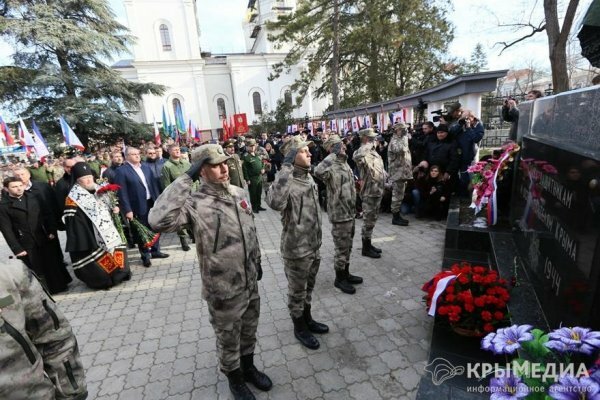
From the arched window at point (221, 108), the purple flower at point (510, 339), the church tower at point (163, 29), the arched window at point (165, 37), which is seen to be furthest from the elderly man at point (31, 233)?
the arched window at point (221, 108)

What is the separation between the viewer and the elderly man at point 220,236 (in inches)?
82.4

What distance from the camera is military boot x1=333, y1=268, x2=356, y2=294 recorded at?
4038 millimetres

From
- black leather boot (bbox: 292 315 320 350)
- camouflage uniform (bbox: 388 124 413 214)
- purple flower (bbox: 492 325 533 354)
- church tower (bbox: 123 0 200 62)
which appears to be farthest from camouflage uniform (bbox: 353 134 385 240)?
church tower (bbox: 123 0 200 62)

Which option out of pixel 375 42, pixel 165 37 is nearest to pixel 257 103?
pixel 165 37

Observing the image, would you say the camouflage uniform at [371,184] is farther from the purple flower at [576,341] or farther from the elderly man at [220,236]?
the purple flower at [576,341]

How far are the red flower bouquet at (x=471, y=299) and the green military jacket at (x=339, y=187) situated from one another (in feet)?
4.13

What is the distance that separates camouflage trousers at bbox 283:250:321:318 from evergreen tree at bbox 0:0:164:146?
60.1 ft

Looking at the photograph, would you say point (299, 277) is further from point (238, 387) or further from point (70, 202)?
point (70, 202)

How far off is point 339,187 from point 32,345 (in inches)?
120

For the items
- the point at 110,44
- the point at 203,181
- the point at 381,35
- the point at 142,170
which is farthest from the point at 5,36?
the point at 203,181

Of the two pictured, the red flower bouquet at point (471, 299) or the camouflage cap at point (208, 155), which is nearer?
the camouflage cap at point (208, 155)

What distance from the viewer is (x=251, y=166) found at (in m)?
8.30

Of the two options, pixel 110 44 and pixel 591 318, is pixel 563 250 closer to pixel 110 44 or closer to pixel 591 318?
pixel 591 318

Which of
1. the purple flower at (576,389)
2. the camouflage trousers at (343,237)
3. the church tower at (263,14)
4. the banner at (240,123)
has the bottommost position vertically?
the camouflage trousers at (343,237)
